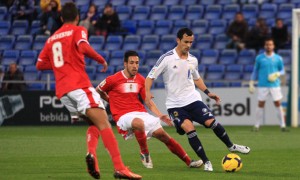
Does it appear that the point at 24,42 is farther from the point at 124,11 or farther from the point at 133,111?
the point at 133,111

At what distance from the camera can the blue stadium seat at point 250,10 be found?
2881cm

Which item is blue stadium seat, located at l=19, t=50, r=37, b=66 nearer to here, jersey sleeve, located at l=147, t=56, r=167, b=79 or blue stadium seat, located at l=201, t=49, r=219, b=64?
blue stadium seat, located at l=201, t=49, r=219, b=64

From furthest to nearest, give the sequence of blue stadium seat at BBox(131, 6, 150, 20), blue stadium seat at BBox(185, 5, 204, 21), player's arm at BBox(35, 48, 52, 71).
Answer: blue stadium seat at BBox(131, 6, 150, 20)
blue stadium seat at BBox(185, 5, 204, 21)
player's arm at BBox(35, 48, 52, 71)

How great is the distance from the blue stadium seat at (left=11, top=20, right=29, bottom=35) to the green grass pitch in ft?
28.0

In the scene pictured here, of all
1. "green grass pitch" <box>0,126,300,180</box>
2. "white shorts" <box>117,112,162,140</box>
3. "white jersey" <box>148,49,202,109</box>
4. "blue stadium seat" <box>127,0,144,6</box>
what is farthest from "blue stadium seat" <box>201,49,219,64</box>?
"white jersey" <box>148,49,202,109</box>

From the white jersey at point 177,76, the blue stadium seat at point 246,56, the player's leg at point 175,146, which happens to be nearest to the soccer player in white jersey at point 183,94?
the white jersey at point 177,76

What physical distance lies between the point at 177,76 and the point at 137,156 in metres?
2.47

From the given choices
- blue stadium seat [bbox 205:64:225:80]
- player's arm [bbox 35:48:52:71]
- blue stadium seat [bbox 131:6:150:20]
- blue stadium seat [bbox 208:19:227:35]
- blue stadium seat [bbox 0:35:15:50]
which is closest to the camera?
player's arm [bbox 35:48:52:71]

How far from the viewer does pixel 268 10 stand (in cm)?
2856

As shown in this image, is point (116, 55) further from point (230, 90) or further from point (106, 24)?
point (230, 90)

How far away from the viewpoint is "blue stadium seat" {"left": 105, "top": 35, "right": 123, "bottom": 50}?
95.6 ft

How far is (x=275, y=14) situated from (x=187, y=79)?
15819mm

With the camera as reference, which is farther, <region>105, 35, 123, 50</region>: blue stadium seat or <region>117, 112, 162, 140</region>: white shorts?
<region>105, 35, 123, 50</region>: blue stadium seat

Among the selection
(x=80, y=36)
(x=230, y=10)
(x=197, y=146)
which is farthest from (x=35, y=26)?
(x=80, y=36)
